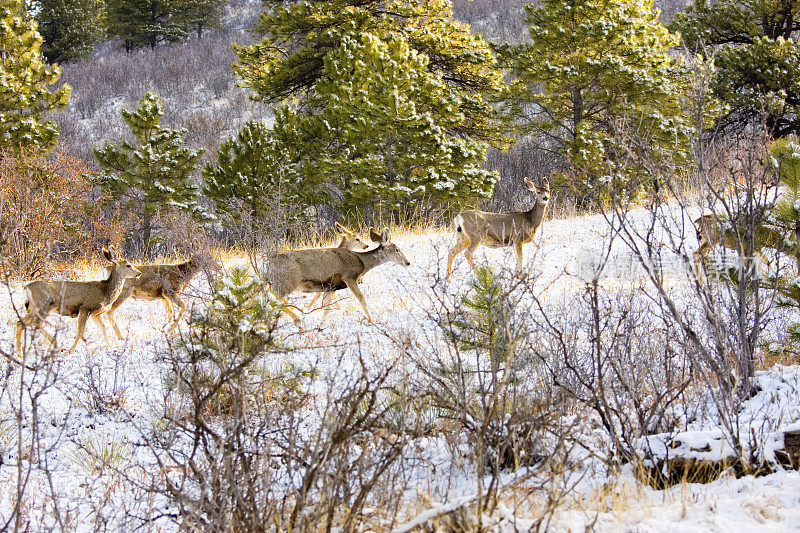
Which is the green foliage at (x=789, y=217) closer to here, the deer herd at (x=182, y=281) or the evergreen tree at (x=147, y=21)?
the deer herd at (x=182, y=281)

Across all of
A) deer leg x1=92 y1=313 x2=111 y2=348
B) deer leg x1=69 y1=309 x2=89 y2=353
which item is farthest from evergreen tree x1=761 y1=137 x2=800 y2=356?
deer leg x1=69 y1=309 x2=89 y2=353

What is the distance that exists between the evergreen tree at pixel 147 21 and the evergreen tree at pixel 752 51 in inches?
1202

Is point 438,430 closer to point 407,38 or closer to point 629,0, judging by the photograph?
point 407,38

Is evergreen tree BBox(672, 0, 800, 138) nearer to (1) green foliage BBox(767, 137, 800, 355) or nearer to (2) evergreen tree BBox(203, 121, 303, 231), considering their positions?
(2) evergreen tree BBox(203, 121, 303, 231)

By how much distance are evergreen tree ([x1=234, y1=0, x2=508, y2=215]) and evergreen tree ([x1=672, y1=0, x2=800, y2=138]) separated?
582 centimetres

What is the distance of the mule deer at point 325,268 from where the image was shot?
8359 millimetres

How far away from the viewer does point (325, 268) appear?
8711 millimetres

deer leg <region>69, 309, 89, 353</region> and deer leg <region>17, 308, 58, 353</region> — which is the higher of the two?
deer leg <region>17, 308, 58, 353</region>

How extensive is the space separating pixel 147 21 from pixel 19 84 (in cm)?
2645

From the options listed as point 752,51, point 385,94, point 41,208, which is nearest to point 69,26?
point 385,94

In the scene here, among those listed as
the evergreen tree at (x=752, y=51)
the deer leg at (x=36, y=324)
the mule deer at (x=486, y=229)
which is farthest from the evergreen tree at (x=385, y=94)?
the deer leg at (x=36, y=324)

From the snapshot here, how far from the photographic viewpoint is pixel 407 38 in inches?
733

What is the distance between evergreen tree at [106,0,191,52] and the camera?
40.5m

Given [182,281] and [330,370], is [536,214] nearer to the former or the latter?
[182,281]
